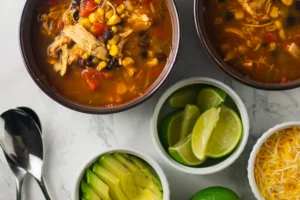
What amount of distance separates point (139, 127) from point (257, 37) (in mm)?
738

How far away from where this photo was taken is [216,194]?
2572mm

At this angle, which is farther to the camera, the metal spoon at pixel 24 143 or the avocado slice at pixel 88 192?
the metal spoon at pixel 24 143

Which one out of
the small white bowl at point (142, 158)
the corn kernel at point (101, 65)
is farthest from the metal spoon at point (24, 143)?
the corn kernel at point (101, 65)

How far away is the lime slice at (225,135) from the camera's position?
2676 millimetres

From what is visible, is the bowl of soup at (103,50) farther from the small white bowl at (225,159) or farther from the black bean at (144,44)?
the small white bowl at (225,159)

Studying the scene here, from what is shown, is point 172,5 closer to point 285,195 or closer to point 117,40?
point 117,40

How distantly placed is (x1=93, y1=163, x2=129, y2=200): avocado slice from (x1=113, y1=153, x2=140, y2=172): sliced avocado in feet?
0.27

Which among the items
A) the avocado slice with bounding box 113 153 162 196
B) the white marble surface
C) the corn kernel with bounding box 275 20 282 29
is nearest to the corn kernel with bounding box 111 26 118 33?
the white marble surface

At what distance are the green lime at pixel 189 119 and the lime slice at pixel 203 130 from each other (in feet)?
0.16

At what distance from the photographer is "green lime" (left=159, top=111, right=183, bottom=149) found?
8.91 ft

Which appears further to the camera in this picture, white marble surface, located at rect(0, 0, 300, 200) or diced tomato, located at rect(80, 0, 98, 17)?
white marble surface, located at rect(0, 0, 300, 200)

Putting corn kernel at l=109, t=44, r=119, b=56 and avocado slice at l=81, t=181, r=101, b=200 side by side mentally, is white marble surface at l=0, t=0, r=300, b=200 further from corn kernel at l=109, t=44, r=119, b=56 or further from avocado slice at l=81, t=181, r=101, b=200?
corn kernel at l=109, t=44, r=119, b=56

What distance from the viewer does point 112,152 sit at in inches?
106

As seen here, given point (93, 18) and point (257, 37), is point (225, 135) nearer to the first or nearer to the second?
point (257, 37)
